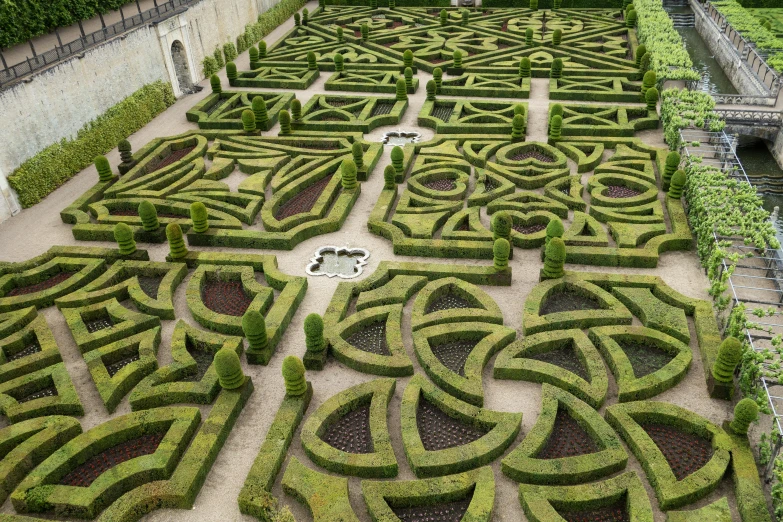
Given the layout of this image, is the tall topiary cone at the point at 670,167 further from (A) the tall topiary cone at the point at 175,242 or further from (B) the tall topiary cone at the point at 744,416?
(A) the tall topiary cone at the point at 175,242

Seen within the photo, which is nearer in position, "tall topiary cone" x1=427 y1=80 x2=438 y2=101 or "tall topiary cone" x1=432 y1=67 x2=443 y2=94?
"tall topiary cone" x1=427 y1=80 x2=438 y2=101

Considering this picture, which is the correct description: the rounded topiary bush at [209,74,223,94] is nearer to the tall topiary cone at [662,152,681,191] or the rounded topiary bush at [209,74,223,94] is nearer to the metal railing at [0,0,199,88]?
the metal railing at [0,0,199,88]

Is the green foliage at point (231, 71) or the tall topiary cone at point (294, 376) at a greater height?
the green foliage at point (231, 71)

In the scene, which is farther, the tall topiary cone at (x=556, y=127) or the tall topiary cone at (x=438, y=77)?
the tall topiary cone at (x=438, y=77)

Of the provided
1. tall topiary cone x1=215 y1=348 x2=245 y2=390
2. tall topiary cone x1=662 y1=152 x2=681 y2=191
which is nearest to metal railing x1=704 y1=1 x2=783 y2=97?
tall topiary cone x1=662 y1=152 x2=681 y2=191

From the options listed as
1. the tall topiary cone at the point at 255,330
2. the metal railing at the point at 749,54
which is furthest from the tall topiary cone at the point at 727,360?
the metal railing at the point at 749,54

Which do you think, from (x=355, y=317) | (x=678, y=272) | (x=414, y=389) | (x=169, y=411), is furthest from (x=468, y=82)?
(x=169, y=411)

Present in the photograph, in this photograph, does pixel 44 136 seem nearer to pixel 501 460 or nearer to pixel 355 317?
pixel 355 317
